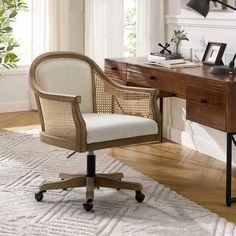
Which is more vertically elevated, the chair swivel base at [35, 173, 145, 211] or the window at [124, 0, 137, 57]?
the window at [124, 0, 137, 57]

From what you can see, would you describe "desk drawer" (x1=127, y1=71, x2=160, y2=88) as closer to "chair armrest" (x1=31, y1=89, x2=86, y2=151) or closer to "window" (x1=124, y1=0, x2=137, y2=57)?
"chair armrest" (x1=31, y1=89, x2=86, y2=151)

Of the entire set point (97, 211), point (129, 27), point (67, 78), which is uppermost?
point (129, 27)

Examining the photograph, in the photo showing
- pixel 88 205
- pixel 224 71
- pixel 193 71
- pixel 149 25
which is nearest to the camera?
pixel 88 205

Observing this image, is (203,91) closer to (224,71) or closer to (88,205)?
(224,71)

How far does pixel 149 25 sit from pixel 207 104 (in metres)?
1.93

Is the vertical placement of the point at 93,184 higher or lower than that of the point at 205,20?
lower

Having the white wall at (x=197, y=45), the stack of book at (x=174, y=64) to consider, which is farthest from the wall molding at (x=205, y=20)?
the stack of book at (x=174, y=64)

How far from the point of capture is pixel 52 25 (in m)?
6.21

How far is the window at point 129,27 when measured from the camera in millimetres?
5977

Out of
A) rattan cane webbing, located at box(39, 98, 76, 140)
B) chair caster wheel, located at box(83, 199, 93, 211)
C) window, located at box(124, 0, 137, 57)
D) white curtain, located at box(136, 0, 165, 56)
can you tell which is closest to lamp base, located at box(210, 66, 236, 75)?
rattan cane webbing, located at box(39, 98, 76, 140)

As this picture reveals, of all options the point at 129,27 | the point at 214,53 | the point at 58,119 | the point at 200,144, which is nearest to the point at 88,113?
the point at 58,119

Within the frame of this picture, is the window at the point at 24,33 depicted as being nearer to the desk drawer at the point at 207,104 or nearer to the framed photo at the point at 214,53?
the framed photo at the point at 214,53

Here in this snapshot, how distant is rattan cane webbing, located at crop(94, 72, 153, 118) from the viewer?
3734 millimetres

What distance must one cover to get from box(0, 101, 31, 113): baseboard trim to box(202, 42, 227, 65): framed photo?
2.80 metres
